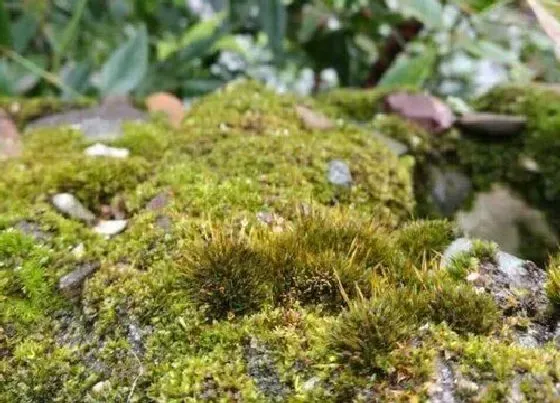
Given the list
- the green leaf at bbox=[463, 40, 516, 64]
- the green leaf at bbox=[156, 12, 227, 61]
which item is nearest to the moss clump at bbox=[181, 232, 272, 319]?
the green leaf at bbox=[156, 12, 227, 61]

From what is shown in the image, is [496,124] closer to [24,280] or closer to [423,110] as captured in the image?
[423,110]

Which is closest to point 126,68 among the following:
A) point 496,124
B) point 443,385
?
point 496,124

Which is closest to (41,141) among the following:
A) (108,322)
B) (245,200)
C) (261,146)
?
(261,146)

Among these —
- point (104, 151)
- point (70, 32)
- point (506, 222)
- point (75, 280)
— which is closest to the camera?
point (75, 280)

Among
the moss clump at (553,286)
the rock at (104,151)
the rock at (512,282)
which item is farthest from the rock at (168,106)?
the moss clump at (553,286)

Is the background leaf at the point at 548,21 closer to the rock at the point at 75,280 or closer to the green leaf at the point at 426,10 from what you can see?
the green leaf at the point at 426,10

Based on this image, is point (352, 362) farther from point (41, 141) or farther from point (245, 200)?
point (41, 141)
